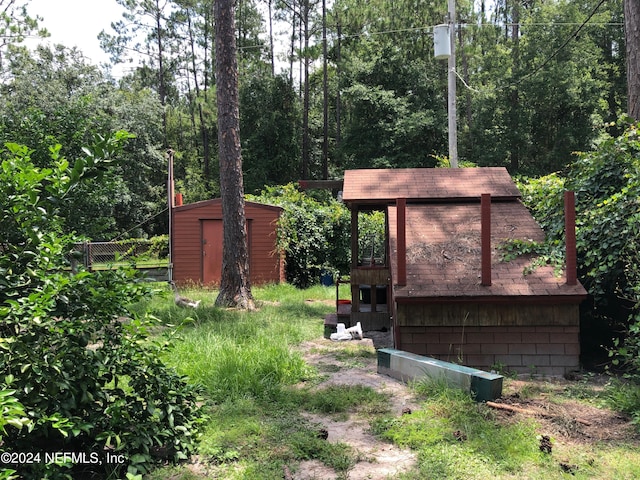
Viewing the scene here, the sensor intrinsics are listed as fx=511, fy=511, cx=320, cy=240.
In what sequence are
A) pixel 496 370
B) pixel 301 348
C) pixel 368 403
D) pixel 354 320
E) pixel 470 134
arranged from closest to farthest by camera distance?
pixel 368 403 < pixel 496 370 < pixel 301 348 < pixel 354 320 < pixel 470 134

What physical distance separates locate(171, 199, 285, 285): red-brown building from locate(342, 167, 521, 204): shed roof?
6105 millimetres

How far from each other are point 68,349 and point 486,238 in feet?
14.7

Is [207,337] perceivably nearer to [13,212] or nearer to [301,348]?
[301,348]

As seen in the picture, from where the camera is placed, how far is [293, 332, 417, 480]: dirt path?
3234 millimetres

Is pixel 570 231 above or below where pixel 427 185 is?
below

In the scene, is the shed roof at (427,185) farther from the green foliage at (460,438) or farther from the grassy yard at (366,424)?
the green foliage at (460,438)

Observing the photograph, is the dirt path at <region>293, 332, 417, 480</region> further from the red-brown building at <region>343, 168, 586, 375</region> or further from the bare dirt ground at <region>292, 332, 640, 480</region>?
the red-brown building at <region>343, 168, 586, 375</region>

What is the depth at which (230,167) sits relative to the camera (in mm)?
9617

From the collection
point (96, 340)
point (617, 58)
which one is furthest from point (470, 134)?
point (96, 340)

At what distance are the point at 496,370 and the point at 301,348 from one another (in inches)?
98.9

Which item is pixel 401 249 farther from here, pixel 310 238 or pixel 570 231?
pixel 310 238

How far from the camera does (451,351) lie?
6.05 meters

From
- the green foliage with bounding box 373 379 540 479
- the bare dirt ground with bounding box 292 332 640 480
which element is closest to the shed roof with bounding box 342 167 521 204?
the bare dirt ground with bounding box 292 332 640 480

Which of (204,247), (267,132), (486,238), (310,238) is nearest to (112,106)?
(267,132)
